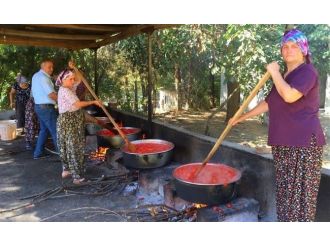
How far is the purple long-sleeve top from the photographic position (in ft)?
8.10

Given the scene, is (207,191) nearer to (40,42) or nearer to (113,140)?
(113,140)

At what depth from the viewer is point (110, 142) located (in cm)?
511

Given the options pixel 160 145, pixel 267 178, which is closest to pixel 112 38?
pixel 160 145

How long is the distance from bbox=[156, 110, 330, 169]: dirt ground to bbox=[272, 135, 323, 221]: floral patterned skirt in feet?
12.1

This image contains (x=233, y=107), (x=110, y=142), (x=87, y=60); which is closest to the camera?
(x=110, y=142)

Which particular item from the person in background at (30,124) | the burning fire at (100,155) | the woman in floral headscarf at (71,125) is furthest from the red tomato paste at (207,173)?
the person in background at (30,124)

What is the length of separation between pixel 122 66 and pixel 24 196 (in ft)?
26.6

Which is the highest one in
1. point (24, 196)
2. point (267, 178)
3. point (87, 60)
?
point (87, 60)

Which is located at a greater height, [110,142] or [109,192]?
[110,142]

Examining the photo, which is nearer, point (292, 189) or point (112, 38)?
point (292, 189)

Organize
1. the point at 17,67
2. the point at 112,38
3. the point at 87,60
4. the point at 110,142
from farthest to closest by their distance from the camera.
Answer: the point at 87,60
the point at 17,67
the point at 112,38
the point at 110,142

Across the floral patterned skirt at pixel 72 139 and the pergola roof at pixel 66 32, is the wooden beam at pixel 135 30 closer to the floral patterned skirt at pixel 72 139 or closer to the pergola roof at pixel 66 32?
the pergola roof at pixel 66 32

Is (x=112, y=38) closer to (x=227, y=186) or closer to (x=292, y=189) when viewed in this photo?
→ (x=227, y=186)

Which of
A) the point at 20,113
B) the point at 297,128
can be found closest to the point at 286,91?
the point at 297,128
